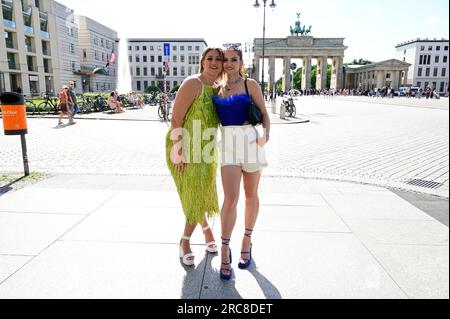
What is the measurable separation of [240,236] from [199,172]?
3.60 feet

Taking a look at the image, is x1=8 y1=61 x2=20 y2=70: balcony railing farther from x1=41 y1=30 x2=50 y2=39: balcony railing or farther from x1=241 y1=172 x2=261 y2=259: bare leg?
x1=241 y1=172 x2=261 y2=259: bare leg

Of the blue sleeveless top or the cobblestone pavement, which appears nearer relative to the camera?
the blue sleeveless top

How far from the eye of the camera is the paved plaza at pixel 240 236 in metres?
2.64

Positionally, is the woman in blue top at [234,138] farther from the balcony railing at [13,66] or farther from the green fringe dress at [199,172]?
the balcony railing at [13,66]

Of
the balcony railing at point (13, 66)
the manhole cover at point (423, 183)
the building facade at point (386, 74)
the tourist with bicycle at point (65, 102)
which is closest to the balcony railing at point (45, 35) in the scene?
the balcony railing at point (13, 66)

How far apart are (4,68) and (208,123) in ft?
161

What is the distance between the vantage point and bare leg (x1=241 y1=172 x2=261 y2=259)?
9.55 feet

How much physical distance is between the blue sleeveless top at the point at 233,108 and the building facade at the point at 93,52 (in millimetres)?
65836

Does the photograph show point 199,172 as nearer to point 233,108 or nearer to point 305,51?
point 233,108

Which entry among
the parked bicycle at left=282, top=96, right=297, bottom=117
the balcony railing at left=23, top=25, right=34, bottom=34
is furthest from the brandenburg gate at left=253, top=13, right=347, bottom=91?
the parked bicycle at left=282, top=96, right=297, bottom=117

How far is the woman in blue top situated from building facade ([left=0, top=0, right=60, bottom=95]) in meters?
44.9

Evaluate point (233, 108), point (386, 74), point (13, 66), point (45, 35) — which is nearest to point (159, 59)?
point (45, 35)

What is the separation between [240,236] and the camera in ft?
11.9

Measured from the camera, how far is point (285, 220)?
4.02 m
